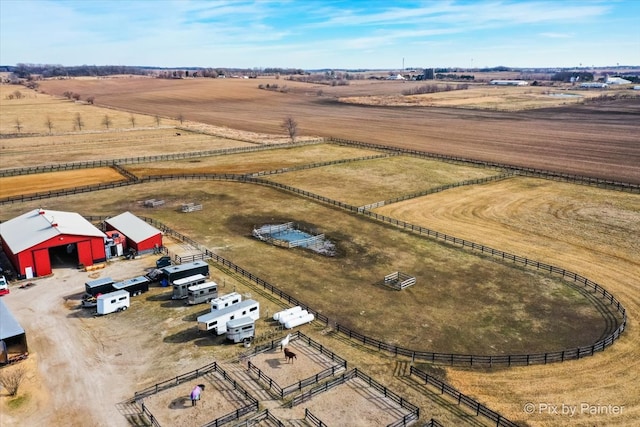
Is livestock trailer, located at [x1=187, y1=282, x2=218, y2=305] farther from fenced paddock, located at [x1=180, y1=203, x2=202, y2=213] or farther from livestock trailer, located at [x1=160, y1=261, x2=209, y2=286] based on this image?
fenced paddock, located at [x1=180, y1=203, x2=202, y2=213]

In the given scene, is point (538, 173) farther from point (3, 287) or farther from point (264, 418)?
point (3, 287)

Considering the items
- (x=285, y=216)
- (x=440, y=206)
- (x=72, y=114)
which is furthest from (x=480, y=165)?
(x=72, y=114)

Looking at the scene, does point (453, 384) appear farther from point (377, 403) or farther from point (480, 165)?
point (480, 165)

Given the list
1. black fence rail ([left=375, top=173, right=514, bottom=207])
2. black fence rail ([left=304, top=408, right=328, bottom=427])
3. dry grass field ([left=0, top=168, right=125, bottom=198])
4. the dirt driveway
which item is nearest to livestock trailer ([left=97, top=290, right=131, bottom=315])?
the dirt driveway

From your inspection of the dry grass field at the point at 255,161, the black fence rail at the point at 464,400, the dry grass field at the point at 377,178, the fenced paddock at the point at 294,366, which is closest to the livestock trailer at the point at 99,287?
the fenced paddock at the point at 294,366

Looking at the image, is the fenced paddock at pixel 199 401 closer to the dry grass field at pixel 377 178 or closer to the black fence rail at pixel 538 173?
the dry grass field at pixel 377 178

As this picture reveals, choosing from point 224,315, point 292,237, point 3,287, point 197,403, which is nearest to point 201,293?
point 224,315

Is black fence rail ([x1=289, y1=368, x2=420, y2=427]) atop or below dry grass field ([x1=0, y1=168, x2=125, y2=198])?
below
